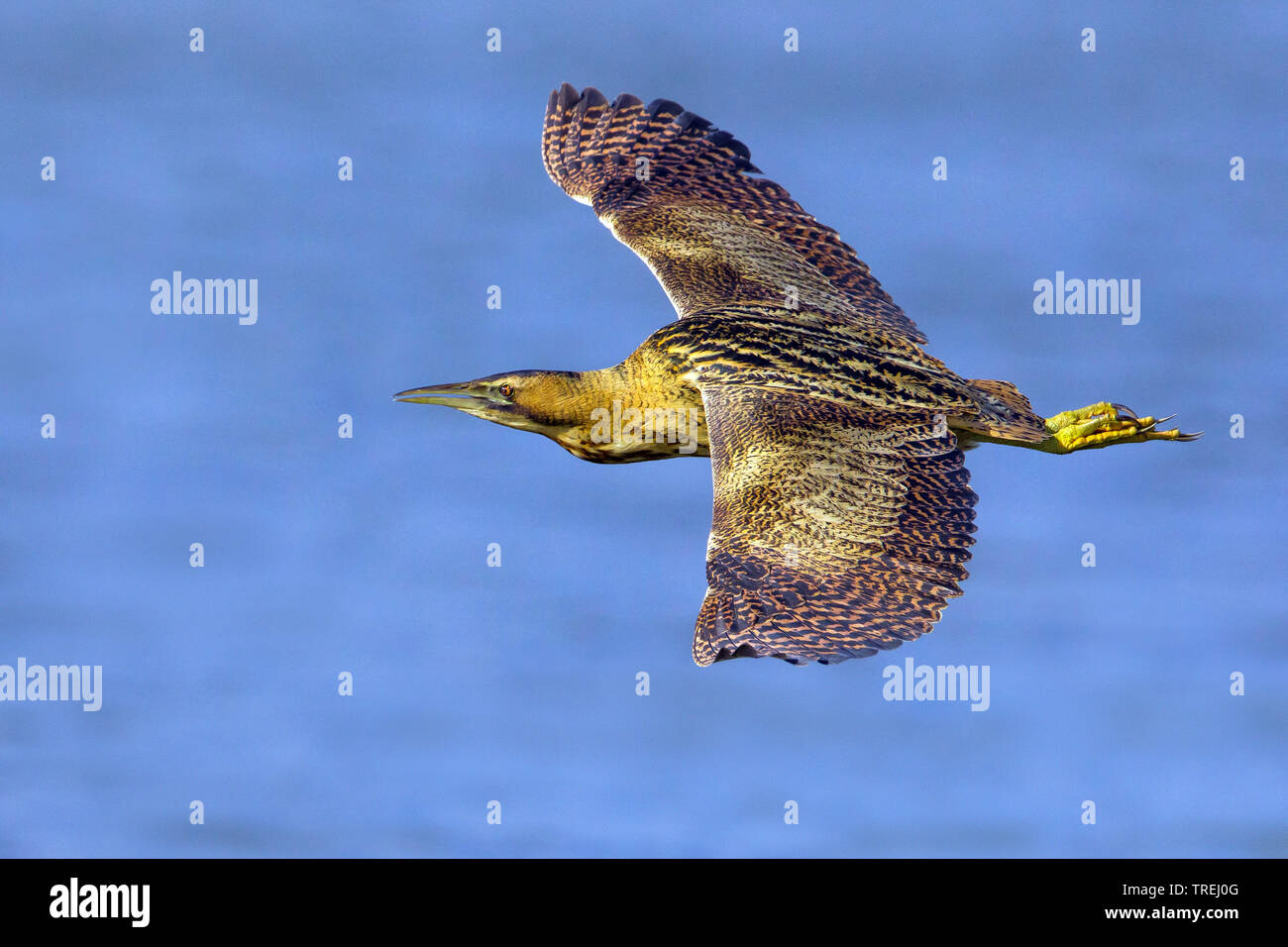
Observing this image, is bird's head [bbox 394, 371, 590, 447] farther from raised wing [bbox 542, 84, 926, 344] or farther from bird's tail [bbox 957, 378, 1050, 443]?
bird's tail [bbox 957, 378, 1050, 443]

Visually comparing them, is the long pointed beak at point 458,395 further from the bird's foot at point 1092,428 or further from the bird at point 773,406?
the bird's foot at point 1092,428

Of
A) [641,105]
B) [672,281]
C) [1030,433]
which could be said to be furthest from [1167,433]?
[641,105]

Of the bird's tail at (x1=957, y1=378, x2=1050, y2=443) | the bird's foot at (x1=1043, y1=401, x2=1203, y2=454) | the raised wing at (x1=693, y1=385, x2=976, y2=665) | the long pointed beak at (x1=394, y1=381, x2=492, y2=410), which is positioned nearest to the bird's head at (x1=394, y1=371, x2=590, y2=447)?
the long pointed beak at (x1=394, y1=381, x2=492, y2=410)

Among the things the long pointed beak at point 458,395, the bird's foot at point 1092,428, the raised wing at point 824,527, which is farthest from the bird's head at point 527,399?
the bird's foot at point 1092,428

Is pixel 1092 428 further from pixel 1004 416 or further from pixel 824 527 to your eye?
pixel 824 527

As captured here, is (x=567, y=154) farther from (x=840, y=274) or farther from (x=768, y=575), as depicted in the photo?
(x=768, y=575)

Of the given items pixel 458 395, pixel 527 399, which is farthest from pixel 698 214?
pixel 458 395
